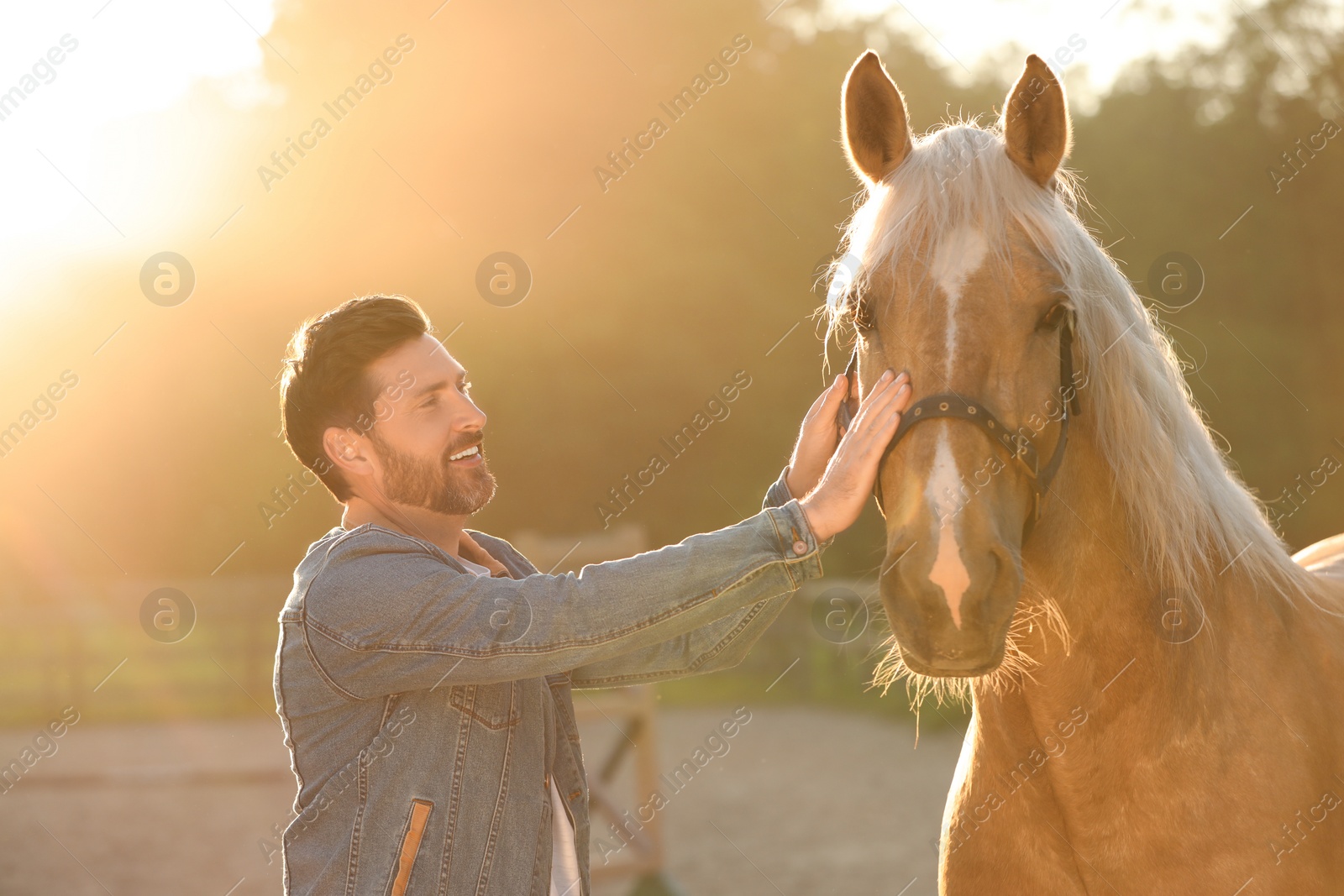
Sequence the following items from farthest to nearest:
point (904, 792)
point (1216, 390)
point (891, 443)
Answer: point (1216, 390)
point (904, 792)
point (891, 443)

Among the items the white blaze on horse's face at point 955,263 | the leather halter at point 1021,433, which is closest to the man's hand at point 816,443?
the leather halter at point 1021,433

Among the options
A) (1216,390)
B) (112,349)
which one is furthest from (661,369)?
(112,349)

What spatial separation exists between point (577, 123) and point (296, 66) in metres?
5.08

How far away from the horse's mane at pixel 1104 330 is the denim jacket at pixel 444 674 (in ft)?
2.15

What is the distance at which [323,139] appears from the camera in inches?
612

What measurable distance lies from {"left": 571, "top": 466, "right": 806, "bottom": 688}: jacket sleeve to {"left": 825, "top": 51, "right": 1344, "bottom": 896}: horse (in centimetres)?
30

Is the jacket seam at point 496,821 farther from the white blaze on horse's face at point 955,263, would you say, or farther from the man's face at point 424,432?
the white blaze on horse's face at point 955,263

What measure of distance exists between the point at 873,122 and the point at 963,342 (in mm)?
663

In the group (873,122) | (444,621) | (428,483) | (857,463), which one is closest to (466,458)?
(428,483)

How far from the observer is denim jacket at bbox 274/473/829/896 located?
1870 mm

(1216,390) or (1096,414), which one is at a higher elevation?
(1096,414)

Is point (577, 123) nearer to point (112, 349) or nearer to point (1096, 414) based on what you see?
point (112, 349)

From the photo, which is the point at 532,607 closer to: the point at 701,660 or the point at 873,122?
the point at 701,660

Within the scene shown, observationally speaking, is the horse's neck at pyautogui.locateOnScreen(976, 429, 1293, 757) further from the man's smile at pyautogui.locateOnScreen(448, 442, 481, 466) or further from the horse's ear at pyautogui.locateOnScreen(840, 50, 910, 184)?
the man's smile at pyautogui.locateOnScreen(448, 442, 481, 466)
